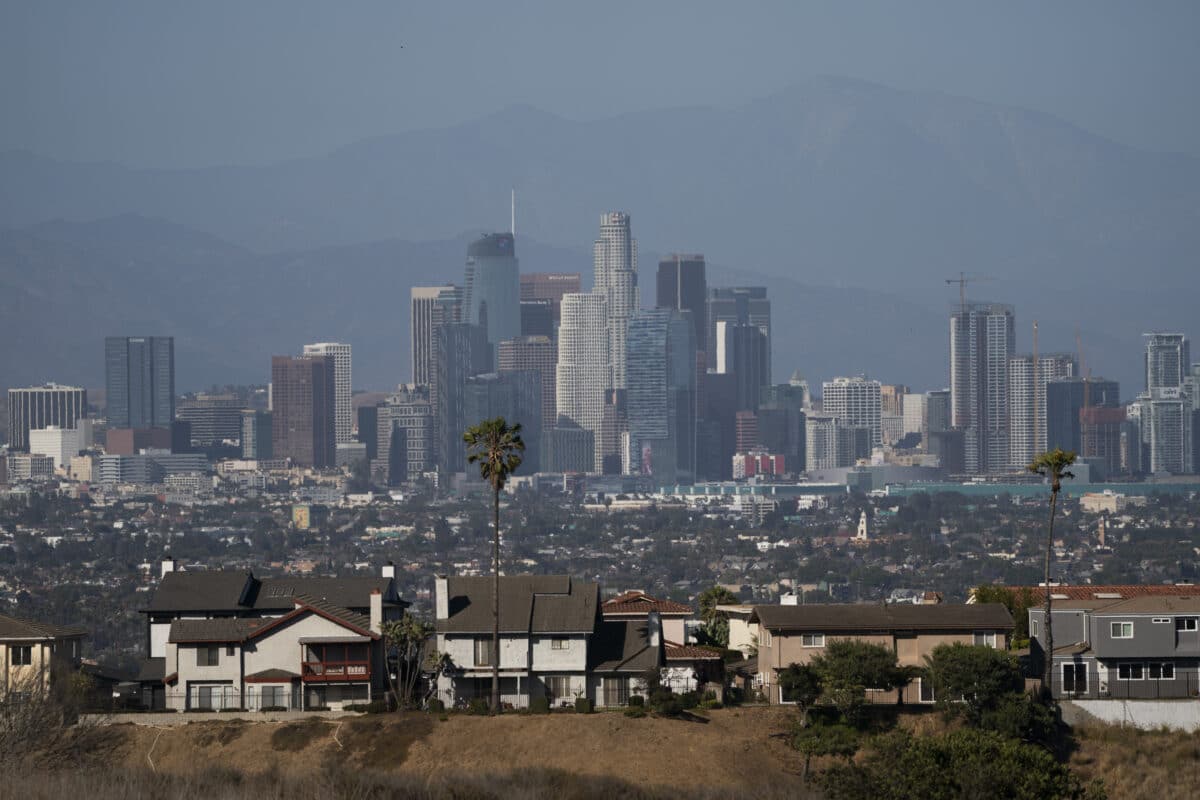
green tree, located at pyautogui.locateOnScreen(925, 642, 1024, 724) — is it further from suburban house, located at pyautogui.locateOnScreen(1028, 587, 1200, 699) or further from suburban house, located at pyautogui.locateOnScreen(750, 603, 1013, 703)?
suburban house, located at pyautogui.locateOnScreen(750, 603, 1013, 703)

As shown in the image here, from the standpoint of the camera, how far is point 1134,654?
86.8 m

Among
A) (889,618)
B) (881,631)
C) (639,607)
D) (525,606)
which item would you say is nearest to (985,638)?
(889,618)

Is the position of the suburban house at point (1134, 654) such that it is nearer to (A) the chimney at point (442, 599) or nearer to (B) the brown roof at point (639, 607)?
(B) the brown roof at point (639, 607)

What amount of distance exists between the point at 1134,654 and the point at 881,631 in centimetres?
903

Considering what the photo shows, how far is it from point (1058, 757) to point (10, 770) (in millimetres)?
34916

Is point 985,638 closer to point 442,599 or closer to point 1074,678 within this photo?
point 1074,678

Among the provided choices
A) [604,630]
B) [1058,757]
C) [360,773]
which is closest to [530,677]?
[604,630]

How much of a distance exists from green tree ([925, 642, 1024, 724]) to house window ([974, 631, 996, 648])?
273 inches

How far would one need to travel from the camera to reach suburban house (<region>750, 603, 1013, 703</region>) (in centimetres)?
8831

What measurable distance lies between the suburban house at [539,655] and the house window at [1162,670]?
17637 mm

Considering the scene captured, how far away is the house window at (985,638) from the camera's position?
89.0 meters

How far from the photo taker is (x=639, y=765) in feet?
243

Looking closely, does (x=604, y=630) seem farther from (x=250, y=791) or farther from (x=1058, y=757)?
(x=250, y=791)

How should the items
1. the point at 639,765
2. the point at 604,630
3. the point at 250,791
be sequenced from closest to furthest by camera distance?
the point at 250,791, the point at 639,765, the point at 604,630
